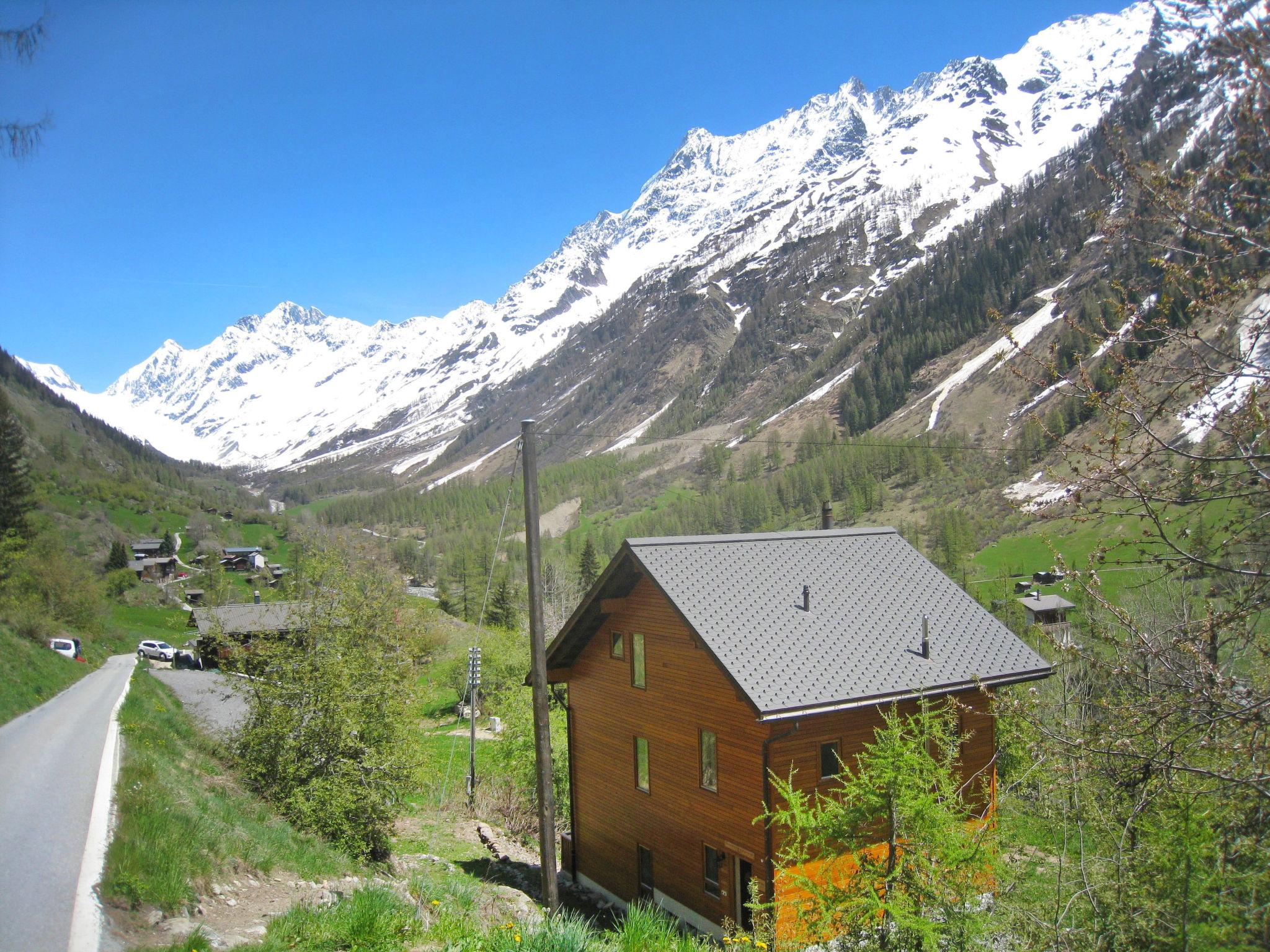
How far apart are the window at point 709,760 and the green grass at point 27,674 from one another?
19.0 meters

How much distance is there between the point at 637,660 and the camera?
63.8 ft

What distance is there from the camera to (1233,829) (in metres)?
6.53

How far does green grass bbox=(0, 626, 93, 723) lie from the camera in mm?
24156

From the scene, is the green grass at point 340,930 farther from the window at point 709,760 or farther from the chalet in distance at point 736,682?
the window at point 709,760

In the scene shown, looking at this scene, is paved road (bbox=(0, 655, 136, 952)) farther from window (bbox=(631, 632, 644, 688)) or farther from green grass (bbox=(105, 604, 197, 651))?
green grass (bbox=(105, 604, 197, 651))

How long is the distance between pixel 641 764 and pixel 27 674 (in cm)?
2352

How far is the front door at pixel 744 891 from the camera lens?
15859 millimetres

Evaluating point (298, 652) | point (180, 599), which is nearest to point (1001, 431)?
point (180, 599)

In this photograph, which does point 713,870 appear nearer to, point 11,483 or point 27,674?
point 27,674

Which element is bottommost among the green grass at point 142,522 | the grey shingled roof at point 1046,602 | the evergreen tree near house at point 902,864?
the grey shingled roof at point 1046,602

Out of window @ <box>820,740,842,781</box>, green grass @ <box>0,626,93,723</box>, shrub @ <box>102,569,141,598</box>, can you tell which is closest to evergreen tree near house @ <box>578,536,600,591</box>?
shrub @ <box>102,569,141,598</box>

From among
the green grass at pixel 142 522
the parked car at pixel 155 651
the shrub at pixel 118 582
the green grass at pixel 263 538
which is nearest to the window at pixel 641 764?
the parked car at pixel 155 651

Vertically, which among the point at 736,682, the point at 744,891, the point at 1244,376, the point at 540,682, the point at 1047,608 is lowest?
the point at 744,891

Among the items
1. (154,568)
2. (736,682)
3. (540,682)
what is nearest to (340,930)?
(540,682)
